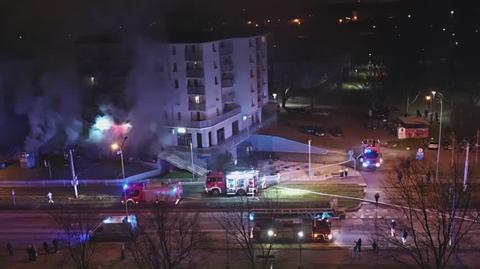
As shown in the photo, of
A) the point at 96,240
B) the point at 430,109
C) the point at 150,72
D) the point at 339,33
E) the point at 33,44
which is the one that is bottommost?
the point at 96,240

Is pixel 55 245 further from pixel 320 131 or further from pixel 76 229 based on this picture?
pixel 320 131

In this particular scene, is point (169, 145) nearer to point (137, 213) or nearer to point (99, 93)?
point (99, 93)

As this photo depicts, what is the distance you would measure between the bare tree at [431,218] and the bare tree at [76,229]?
1598cm

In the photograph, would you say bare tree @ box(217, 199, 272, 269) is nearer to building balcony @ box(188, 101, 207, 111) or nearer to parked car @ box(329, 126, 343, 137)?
building balcony @ box(188, 101, 207, 111)

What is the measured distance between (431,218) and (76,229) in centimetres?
2124

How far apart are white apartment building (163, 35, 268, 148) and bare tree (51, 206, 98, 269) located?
44.5ft

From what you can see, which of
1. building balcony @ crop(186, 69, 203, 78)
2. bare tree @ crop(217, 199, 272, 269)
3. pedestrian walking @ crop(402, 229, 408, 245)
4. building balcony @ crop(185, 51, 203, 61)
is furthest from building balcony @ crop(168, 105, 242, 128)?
pedestrian walking @ crop(402, 229, 408, 245)

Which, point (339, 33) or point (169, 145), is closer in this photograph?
point (169, 145)

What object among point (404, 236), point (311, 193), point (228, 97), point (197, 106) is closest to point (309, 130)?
point (228, 97)

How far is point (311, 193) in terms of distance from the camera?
38312 millimetres

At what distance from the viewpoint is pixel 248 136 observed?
2005 inches

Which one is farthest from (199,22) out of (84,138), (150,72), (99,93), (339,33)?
(339,33)

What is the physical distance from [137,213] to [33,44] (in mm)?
30101

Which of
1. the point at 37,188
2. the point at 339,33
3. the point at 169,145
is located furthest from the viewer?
the point at 339,33
